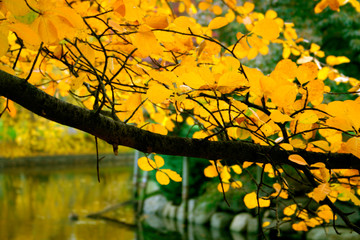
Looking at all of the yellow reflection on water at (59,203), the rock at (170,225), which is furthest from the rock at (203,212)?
the yellow reflection on water at (59,203)

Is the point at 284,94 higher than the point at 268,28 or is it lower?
lower

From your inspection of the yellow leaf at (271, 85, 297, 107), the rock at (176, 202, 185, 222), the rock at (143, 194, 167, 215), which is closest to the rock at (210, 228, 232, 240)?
the rock at (176, 202, 185, 222)

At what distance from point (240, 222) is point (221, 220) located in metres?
0.34

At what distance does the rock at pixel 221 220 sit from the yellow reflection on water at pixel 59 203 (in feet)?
4.02

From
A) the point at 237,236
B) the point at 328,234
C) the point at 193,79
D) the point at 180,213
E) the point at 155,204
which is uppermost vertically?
the point at 193,79

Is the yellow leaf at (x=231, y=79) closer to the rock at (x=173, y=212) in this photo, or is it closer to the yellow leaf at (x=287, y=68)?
the yellow leaf at (x=287, y=68)

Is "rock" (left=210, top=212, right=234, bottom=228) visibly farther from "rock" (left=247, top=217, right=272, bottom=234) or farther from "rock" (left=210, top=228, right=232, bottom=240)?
"rock" (left=247, top=217, right=272, bottom=234)

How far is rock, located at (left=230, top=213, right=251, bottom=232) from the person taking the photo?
15.5ft

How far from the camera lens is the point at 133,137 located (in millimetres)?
792

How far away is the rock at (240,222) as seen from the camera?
4.73 metres

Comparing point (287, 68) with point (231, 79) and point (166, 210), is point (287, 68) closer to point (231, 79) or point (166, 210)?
point (231, 79)

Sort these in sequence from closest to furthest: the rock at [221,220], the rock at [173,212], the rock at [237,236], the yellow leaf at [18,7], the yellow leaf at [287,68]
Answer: the yellow leaf at [18,7] < the yellow leaf at [287,68] < the rock at [237,236] < the rock at [221,220] < the rock at [173,212]

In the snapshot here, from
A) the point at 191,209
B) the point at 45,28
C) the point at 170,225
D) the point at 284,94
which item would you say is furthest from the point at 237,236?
the point at 45,28

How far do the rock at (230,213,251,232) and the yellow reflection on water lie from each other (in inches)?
58.2
